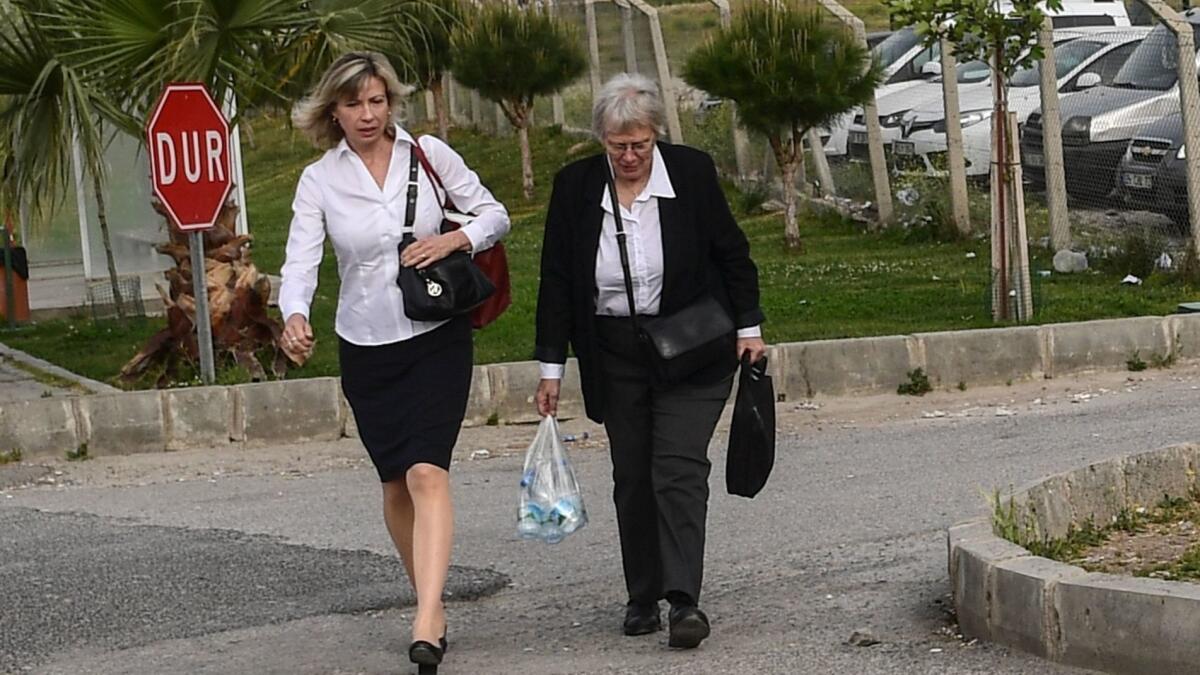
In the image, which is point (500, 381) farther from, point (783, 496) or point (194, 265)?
point (783, 496)

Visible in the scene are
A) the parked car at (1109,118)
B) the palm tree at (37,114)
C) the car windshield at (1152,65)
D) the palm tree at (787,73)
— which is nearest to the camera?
the palm tree at (37,114)

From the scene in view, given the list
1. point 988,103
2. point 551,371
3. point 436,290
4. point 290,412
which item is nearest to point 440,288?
point 436,290

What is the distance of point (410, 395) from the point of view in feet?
20.4

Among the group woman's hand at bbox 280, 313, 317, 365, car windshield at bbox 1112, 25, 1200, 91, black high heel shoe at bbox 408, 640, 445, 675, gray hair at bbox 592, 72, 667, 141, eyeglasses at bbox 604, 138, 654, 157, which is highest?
car windshield at bbox 1112, 25, 1200, 91

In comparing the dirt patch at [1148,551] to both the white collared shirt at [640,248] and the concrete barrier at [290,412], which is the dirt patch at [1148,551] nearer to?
the white collared shirt at [640,248]

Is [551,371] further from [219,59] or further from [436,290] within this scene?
[219,59]

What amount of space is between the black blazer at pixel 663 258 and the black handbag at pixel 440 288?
0.27 m

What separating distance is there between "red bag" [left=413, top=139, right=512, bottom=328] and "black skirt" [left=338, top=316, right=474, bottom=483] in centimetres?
8

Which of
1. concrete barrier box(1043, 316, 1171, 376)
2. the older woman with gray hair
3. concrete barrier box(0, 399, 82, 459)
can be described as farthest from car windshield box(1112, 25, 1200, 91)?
the older woman with gray hair

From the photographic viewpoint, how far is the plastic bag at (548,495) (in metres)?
6.41

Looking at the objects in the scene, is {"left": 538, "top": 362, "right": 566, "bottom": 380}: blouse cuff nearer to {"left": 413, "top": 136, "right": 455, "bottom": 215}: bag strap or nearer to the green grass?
{"left": 413, "top": 136, "right": 455, "bottom": 215}: bag strap

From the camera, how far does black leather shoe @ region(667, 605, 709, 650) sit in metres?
6.21

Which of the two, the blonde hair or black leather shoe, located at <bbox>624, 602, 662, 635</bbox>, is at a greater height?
the blonde hair

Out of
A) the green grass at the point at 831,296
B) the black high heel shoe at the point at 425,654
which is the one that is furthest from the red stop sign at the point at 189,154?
the black high heel shoe at the point at 425,654
